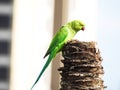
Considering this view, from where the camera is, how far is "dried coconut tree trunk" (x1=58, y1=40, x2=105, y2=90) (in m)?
0.78

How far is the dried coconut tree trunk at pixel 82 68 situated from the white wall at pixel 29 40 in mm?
746

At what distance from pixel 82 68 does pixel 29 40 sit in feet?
2.63

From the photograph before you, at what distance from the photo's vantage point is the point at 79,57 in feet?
2.59

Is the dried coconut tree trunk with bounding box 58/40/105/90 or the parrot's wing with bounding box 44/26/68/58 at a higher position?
the parrot's wing with bounding box 44/26/68/58

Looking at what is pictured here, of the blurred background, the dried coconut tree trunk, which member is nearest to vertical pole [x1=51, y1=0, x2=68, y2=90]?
the blurred background

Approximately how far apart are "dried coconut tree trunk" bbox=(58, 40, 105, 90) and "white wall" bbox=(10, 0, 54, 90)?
2.45 ft

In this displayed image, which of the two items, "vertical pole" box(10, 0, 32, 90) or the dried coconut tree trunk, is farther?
"vertical pole" box(10, 0, 32, 90)

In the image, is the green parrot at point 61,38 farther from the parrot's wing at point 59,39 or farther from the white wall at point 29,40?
the white wall at point 29,40

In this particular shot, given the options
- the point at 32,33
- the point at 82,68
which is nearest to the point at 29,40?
the point at 32,33

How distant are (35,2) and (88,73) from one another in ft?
2.81

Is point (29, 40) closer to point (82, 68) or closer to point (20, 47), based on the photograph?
point (20, 47)

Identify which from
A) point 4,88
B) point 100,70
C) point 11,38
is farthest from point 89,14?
point 100,70

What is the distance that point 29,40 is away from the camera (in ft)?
5.12

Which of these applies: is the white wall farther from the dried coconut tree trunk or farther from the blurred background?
the dried coconut tree trunk
